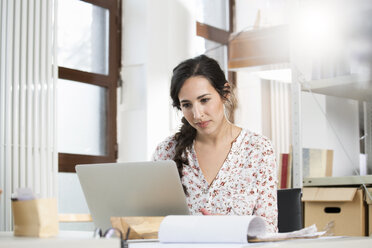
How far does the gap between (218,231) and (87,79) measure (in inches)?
88.5

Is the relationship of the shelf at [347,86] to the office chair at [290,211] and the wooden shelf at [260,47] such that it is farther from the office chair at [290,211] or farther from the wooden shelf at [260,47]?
the office chair at [290,211]

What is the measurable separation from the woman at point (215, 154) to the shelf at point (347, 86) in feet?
2.66

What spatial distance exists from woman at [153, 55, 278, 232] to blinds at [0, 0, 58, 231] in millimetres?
752

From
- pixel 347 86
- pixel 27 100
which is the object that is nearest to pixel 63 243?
pixel 27 100

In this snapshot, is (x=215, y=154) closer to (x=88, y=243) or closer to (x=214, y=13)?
(x=88, y=243)

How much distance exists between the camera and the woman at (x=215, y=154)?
1.92m

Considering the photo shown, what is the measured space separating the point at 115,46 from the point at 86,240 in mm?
2691

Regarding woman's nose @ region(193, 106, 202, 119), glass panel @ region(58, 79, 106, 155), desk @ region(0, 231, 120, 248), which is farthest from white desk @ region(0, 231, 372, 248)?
glass panel @ region(58, 79, 106, 155)

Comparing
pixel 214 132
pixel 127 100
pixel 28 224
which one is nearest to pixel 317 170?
pixel 214 132

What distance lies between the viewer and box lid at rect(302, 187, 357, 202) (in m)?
2.46

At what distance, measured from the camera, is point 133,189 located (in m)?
1.38

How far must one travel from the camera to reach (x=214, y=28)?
13.5 ft

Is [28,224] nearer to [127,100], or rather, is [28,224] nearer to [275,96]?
[127,100]

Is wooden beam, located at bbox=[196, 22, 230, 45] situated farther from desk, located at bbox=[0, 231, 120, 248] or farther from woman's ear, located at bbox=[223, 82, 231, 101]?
desk, located at bbox=[0, 231, 120, 248]
